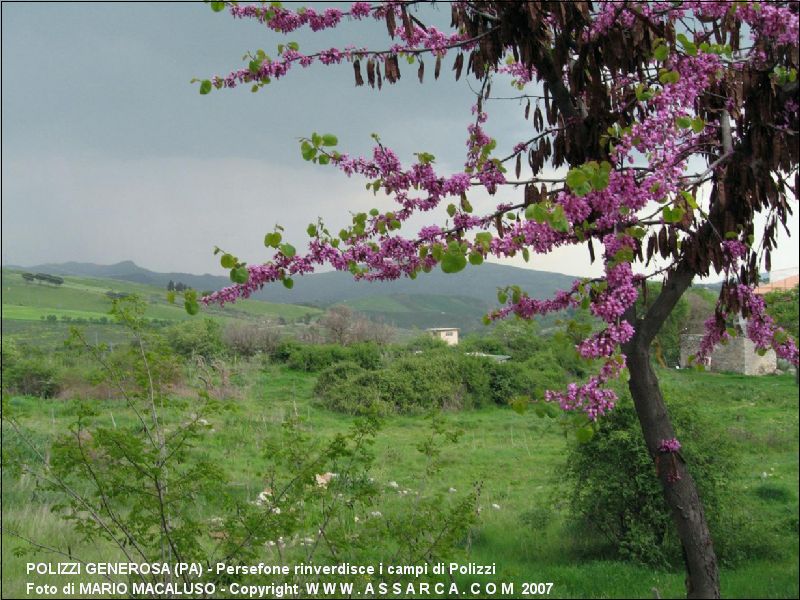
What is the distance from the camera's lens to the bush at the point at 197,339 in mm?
21766

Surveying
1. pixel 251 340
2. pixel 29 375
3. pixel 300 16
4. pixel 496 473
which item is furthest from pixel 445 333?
pixel 300 16

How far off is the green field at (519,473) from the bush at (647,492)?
0.27 m

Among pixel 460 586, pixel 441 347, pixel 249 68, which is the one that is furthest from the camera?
pixel 441 347

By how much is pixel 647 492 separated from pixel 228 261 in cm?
539

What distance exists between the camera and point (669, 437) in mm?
2973

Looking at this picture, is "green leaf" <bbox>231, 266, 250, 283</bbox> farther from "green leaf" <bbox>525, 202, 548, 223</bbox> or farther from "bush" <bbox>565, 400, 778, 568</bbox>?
"bush" <bbox>565, 400, 778, 568</bbox>

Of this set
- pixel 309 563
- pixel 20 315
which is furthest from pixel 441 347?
pixel 20 315

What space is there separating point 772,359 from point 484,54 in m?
20.6

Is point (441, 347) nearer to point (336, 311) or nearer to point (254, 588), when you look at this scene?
point (336, 311)

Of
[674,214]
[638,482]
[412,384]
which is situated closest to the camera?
[674,214]

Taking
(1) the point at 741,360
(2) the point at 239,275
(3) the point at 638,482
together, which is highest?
(2) the point at 239,275

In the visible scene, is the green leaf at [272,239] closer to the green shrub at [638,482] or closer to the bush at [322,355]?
the green shrub at [638,482]

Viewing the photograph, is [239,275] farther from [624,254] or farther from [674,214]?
[674,214]

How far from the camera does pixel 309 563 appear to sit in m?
3.46
